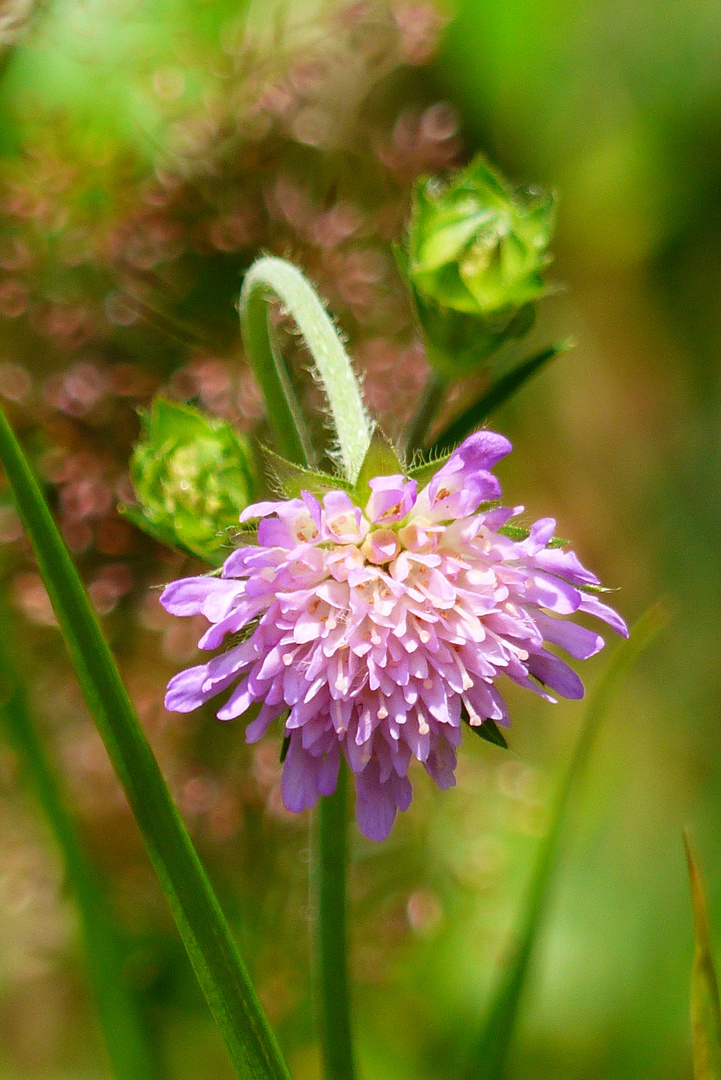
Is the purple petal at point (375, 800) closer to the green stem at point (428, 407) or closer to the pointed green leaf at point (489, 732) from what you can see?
the pointed green leaf at point (489, 732)

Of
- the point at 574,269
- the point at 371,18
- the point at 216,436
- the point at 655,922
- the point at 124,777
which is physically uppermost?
the point at 371,18

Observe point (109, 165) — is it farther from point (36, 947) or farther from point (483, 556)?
point (36, 947)

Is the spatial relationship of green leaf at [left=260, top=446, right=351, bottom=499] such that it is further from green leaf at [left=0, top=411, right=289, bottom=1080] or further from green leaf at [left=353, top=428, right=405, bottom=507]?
green leaf at [left=0, top=411, right=289, bottom=1080]

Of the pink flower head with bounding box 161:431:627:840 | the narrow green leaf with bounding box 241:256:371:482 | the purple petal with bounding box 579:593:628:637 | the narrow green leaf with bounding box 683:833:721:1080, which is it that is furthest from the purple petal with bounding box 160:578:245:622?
the narrow green leaf with bounding box 683:833:721:1080

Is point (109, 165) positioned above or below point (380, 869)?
above

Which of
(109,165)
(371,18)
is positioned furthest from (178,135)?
(371,18)
